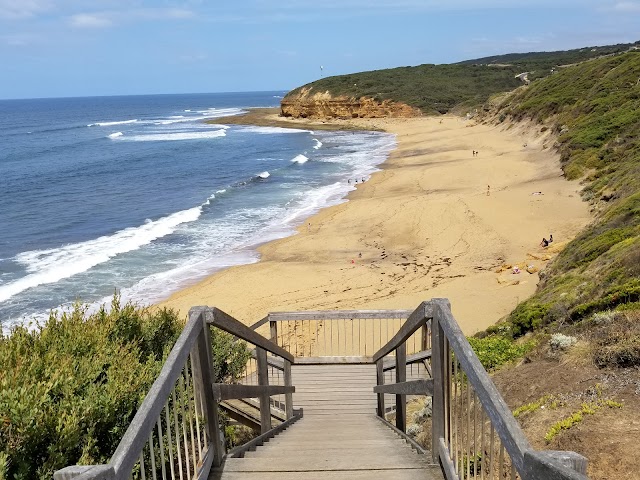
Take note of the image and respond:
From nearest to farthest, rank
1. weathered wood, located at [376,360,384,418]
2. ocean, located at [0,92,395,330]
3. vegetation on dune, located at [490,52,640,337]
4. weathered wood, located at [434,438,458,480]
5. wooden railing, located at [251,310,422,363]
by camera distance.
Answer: weathered wood, located at [434,438,458,480] < weathered wood, located at [376,360,384,418] < vegetation on dune, located at [490,52,640,337] < wooden railing, located at [251,310,422,363] < ocean, located at [0,92,395,330]

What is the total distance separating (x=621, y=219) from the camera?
49.2 feet

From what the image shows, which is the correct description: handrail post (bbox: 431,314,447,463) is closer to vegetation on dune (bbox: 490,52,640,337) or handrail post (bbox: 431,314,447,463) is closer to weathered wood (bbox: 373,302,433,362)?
weathered wood (bbox: 373,302,433,362)

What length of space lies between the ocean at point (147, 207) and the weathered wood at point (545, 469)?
17573 millimetres

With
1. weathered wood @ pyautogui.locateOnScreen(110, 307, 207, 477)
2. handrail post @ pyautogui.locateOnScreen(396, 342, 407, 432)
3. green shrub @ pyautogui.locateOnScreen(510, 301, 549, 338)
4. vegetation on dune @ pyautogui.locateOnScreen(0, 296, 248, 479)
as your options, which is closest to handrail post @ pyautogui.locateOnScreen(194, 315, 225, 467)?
weathered wood @ pyautogui.locateOnScreen(110, 307, 207, 477)

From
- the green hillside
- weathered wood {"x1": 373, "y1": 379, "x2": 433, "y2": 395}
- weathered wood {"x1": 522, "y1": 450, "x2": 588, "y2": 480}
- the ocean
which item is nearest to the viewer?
weathered wood {"x1": 522, "y1": 450, "x2": 588, "y2": 480}

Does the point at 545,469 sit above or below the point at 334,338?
above

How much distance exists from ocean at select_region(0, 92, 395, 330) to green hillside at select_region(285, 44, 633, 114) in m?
28.4

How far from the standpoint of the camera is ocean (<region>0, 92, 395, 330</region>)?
68.0ft

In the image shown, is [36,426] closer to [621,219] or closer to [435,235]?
[621,219]

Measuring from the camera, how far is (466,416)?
9.74 ft

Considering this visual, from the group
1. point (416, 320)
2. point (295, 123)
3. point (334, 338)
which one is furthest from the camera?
point (295, 123)

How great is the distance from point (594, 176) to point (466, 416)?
28.4m

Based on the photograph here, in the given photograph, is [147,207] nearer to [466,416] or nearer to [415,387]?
[415,387]

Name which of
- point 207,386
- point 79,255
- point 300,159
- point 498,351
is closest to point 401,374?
point 207,386
